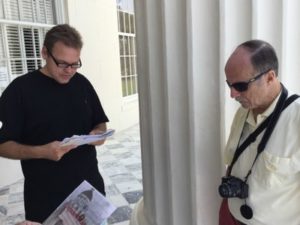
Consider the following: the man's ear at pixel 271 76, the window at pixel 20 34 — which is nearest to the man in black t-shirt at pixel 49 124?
the man's ear at pixel 271 76

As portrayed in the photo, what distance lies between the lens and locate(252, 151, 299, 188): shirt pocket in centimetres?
104

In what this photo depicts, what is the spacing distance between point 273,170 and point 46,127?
50.7 inches

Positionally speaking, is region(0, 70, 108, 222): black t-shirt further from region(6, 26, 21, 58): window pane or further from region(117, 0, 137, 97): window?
region(117, 0, 137, 97): window

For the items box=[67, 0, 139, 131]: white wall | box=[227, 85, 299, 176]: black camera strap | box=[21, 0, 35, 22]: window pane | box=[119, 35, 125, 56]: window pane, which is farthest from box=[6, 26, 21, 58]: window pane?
box=[227, 85, 299, 176]: black camera strap

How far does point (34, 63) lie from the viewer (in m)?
5.59

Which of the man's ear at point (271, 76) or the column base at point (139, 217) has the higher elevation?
the man's ear at point (271, 76)

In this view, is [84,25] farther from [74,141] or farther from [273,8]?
[273,8]

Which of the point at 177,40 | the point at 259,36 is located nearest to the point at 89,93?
the point at 177,40

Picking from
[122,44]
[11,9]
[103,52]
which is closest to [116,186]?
[11,9]

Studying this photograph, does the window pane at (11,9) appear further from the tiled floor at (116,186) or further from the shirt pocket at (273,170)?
the shirt pocket at (273,170)

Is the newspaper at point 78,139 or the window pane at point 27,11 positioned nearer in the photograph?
the newspaper at point 78,139

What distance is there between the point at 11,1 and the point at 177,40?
4520 mm

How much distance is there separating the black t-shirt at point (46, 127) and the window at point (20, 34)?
343 cm

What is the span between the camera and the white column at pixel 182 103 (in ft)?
4.45
